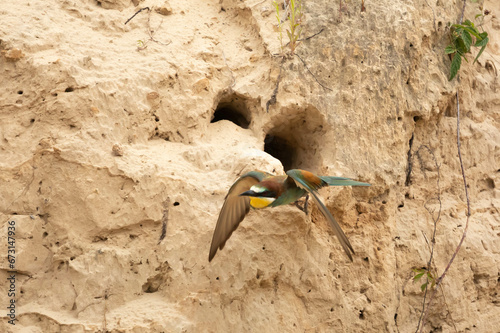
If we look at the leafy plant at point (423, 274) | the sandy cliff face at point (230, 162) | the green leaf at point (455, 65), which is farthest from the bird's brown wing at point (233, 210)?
the green leaf at point (455, 65)

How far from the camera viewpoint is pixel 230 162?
112 inches

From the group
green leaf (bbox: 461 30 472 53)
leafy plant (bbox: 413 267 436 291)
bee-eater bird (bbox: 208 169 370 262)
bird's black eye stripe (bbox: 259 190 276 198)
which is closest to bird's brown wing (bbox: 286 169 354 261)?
bee-eater bird (bbox: 208 169 370 262)

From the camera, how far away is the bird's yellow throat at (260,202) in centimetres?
251

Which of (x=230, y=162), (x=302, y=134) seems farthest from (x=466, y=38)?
(x=230, y=162)

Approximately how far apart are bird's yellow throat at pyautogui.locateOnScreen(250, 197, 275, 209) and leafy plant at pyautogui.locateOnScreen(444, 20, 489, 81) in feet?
5.72

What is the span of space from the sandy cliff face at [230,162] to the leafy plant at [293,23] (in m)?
0.07

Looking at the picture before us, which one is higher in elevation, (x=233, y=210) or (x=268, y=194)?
(x=268, y=194)

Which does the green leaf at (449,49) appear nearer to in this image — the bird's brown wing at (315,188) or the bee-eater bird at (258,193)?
the bee-eater bird at (258,193)

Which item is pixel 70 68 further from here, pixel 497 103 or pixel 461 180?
pixel 497 103

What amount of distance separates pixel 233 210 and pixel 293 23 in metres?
1.34

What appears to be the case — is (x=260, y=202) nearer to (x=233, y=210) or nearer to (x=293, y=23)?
(x=233, y=210)

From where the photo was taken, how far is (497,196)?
3492 millimetres

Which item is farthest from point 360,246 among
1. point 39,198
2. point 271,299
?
point 39,198

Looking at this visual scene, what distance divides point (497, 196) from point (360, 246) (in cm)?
121
